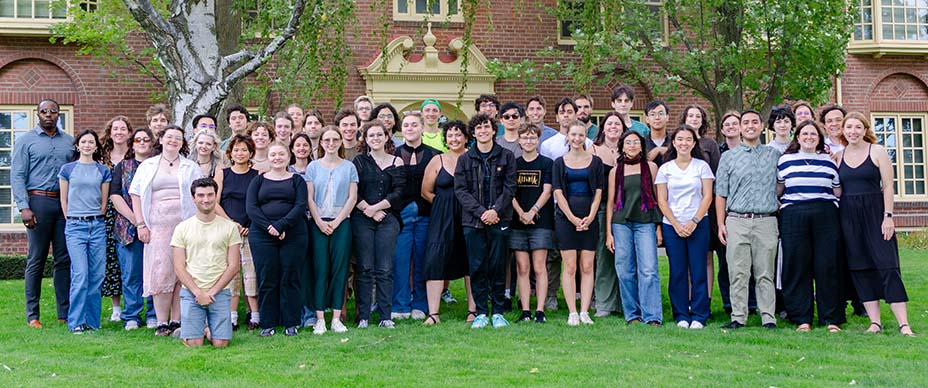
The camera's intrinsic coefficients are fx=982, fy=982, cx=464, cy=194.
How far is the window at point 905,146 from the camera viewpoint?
19609mm

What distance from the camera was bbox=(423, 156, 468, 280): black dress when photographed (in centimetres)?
838

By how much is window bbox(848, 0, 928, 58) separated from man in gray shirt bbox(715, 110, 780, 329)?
12.3m

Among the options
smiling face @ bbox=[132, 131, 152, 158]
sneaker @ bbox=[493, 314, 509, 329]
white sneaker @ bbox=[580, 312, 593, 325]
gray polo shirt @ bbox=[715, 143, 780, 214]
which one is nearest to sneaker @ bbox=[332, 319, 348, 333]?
sneaker @ bbox=[493, 314, 509, 329]

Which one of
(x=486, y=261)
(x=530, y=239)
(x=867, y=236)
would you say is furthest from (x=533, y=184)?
(x=867, y=236)

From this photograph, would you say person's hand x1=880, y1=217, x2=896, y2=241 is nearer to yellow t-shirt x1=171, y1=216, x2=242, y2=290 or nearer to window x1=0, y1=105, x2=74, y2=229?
yellow t-shirt x1=171, y1=216, x2=242, y2=290

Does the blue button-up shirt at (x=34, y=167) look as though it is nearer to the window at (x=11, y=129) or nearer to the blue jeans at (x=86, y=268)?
the blue jeans at (x=86, y=268)

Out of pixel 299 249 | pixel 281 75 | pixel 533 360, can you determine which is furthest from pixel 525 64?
pixel 533 360

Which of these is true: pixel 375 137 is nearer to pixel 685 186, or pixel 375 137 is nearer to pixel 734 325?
pixel 685 186

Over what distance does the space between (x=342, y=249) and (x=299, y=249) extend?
0.41 meters

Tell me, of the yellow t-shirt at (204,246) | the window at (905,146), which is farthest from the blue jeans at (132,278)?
the window at (905,146)

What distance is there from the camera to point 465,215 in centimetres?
825

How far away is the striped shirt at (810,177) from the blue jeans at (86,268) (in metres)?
5.74

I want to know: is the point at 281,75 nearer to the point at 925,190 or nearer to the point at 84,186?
the point at 84,186

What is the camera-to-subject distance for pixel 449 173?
8406mm
